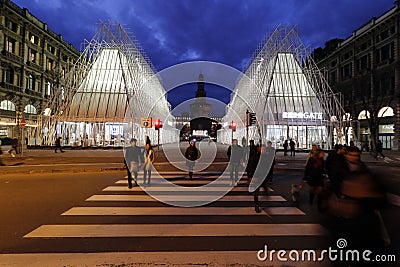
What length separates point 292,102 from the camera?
37.7 m

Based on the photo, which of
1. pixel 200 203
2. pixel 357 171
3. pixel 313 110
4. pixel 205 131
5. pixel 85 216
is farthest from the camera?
pixel 205 131

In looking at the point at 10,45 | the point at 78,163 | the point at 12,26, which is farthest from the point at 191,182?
the point at 12,26

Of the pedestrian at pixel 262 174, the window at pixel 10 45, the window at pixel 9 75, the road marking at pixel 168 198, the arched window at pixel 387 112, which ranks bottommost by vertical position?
the road marking at pixel 168 198

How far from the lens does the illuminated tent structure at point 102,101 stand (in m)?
37.5

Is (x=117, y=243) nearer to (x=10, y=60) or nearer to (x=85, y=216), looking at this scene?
(x=85, y=216)

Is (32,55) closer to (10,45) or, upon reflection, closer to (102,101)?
(10,45)

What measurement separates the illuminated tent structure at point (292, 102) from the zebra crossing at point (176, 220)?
2743 centimetres

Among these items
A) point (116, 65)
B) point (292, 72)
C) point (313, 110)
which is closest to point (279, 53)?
point (292, 72)

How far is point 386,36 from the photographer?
1575 inches

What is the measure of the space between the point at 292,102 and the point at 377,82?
44.4 feet

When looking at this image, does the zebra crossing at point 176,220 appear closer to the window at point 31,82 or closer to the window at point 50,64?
the window at point 31,82

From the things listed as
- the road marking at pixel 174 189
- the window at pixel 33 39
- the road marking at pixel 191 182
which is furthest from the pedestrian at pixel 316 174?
the window at pixel 33 39

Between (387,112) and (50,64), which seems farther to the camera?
(50,64)

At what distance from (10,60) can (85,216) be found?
46.9 meters
